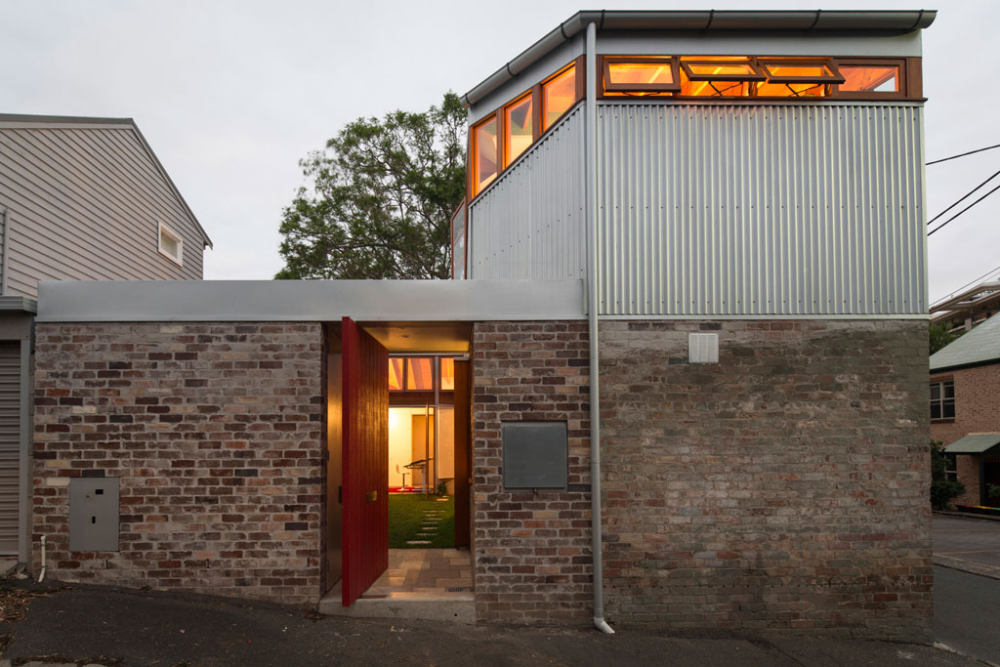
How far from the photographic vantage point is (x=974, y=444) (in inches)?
779

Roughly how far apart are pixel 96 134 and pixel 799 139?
11451mm

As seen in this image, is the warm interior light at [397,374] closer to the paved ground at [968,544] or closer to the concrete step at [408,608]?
the concrete step at [408,608]

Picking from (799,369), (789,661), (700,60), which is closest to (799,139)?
(700,60)

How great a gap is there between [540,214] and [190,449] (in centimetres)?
432

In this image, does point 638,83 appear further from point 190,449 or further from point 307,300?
Result: point 190,449

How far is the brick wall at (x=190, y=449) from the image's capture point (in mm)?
5898

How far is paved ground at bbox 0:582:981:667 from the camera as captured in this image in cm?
491

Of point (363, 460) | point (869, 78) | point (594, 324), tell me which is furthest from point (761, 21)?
point (363, 460)

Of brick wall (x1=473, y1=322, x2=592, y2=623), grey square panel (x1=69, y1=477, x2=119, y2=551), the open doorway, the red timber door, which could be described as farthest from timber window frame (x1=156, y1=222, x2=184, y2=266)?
brick wall (x1=473, y1=322, x2=592, y2=623)

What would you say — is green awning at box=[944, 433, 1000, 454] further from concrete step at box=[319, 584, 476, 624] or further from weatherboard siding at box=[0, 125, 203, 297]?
weatherboard siding at box=[0, 125, 203, 297]

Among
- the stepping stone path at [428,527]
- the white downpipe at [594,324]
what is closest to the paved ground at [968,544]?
the white downpipe at [594,324]

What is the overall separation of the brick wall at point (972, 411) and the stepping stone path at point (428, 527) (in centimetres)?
1787

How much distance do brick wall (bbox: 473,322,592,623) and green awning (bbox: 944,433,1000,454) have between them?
62.7 ft

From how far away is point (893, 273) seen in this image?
6.27 m
